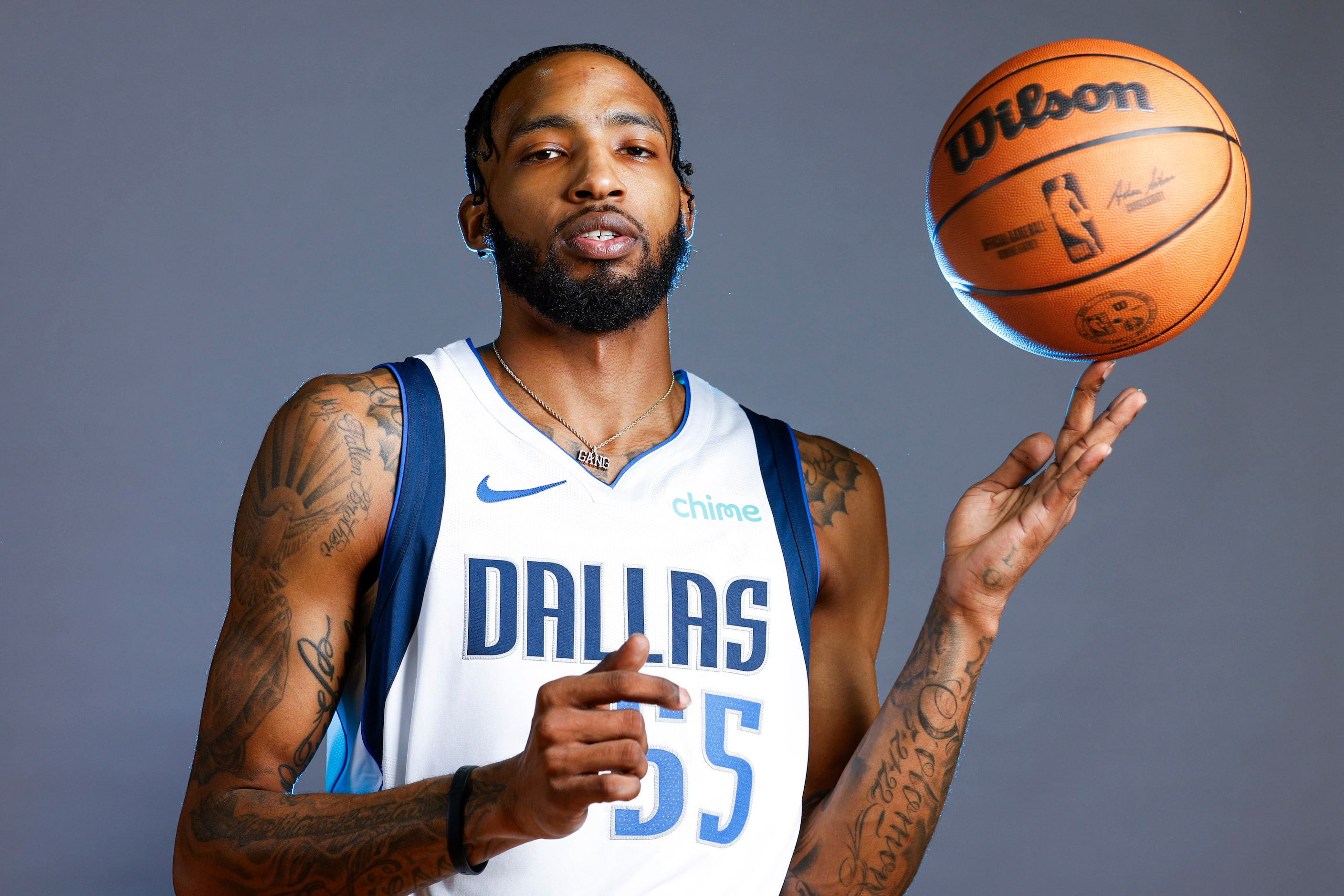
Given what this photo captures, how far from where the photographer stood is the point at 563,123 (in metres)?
1.87

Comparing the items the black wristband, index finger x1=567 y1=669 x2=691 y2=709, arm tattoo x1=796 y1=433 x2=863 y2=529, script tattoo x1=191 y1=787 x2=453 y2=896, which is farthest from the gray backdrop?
index finger x1=567 y1=669 x2=691 y2=709

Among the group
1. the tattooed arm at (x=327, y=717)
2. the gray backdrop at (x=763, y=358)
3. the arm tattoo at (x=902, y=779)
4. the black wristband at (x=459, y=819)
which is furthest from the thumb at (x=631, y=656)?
the gray backdrop at (x=763, y=358)

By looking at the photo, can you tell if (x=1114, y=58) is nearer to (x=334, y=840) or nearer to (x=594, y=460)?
(x=594, y=460)

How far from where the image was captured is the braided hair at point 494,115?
6.56ft

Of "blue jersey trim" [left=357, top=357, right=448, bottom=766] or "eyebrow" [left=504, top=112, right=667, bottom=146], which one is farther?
"eyebrow" [left=504, top=112, right=667, bottom=146]

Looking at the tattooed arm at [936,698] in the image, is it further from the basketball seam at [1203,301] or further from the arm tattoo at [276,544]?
the arm tattoo at [276,544]

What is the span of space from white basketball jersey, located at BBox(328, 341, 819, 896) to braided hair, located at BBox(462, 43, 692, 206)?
0.34 meters

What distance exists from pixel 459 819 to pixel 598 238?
86 cm

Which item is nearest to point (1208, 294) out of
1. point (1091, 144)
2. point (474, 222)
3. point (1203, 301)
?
point (1203, 301)

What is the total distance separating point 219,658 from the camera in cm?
158

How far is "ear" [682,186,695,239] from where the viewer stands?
2.07 metres

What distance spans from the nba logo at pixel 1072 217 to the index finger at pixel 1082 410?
17 centimetres

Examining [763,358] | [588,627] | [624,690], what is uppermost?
[763,358]

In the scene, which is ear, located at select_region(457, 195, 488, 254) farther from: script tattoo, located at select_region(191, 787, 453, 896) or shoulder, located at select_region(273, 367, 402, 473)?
script tattoo, located at select_region(191, 787, 453, 896)
